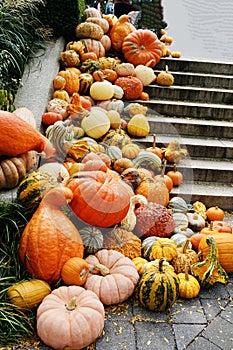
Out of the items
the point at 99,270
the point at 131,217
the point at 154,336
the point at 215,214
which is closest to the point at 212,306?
the point at 154,336

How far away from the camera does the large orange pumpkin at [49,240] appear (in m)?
3.27

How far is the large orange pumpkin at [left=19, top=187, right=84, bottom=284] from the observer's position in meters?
3.27

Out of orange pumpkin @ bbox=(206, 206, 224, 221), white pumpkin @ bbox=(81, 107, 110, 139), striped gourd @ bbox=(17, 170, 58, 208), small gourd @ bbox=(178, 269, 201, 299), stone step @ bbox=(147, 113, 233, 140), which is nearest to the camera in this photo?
small gourd @ bbox=(178, 269, 201, 299)

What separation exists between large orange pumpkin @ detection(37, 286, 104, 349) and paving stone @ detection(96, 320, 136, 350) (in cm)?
9

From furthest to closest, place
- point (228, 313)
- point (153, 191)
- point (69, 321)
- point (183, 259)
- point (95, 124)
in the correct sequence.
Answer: point (95, 124) < point (153, 191) < point (183, 259) < point (228, 313) < point (69, 321)

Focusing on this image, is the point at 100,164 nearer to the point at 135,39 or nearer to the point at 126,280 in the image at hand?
the point at 126,280

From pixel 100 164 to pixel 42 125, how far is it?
135cm

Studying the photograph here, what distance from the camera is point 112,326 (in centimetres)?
310

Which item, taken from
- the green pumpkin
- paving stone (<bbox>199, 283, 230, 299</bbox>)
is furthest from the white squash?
paving stone (<bbox>199, 283, 230, 299</bbox>)

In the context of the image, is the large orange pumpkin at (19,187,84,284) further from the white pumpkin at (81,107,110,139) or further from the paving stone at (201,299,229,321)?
the white pumpkin at (81,107,110,139)

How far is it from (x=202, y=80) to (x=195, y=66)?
1.48ft

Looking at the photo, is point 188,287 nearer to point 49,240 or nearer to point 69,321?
point 69,321

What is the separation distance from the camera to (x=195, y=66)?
24.5ft

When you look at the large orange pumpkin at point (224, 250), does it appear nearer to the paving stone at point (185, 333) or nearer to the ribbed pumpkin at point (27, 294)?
the paving stone at point (185, 333)
